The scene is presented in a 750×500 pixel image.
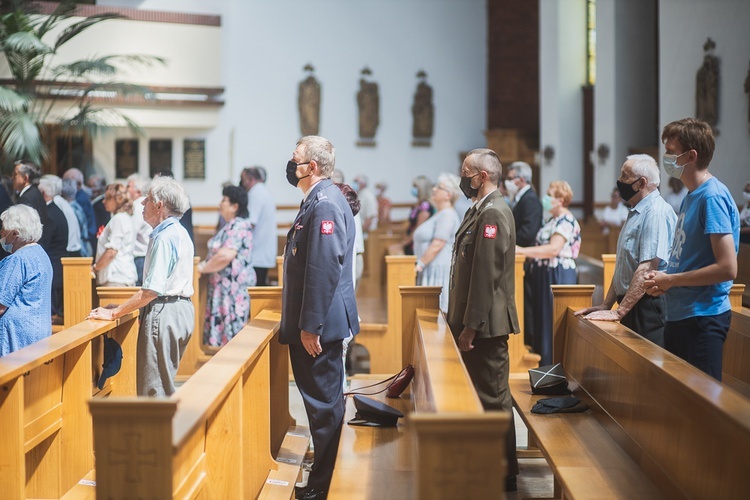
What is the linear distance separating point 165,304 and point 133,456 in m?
1.95

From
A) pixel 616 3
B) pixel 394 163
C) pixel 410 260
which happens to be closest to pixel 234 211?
pixel 410 260

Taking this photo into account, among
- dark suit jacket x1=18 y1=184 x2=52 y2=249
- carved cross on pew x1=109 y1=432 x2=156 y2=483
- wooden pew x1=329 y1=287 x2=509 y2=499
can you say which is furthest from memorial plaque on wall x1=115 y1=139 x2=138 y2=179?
carved cross on pew x1=109 y1=432 x2=156 y2=483

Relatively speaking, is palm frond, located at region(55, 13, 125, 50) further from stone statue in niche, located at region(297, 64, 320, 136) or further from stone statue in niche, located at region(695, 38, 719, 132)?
stone statue in niche, located at region(695, 38, 719, 132)

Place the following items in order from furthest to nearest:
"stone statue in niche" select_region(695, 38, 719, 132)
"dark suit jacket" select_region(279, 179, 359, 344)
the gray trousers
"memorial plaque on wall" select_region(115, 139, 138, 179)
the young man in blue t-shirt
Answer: "memorial plaque on wall" select_region(115, 139, 138, 179) < "stone statue in niche" select_region(695, 38, 719, 132) < the gray trousers < "dark suit jacket" select_region(279, 179, 359, 344) < the young man in blue t-shirt

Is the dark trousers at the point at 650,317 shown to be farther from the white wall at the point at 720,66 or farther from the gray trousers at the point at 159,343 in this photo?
the white wall at the point at 720,66

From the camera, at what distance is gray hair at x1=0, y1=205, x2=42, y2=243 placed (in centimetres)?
446

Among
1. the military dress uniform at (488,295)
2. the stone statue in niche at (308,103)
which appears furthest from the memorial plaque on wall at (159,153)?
the military dress uniform at (488,295)

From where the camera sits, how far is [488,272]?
3891 millimetres

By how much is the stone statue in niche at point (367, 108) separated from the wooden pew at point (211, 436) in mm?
12458

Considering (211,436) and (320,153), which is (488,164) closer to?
(320,153)

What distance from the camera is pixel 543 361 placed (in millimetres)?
6555

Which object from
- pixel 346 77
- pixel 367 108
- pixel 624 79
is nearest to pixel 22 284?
pixel 624 79

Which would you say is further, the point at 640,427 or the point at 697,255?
the point at 697,255

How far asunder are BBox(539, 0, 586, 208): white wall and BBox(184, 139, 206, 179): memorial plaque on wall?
6.29 metres
